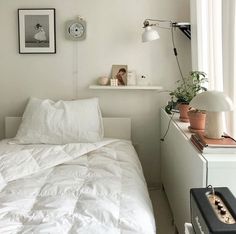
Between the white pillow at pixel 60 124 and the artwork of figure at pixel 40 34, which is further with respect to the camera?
the artwork of figure at pixel 40 34

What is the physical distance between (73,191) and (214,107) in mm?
863

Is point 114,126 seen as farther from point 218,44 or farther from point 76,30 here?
point 218,44

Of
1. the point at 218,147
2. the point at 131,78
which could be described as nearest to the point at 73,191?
the point at 218,147

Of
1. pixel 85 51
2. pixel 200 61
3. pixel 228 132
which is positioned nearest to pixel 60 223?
pixel 228 132

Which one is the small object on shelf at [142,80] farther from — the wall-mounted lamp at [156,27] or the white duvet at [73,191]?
the white duvet at [73,191]

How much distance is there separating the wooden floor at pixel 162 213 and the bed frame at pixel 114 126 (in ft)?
2.00

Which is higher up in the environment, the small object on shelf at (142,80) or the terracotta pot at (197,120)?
the small object on shelf at (142,80)

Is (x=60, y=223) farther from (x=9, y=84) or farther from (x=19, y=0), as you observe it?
(x=19, y=0)

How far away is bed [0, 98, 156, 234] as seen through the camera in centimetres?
129

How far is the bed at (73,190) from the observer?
4.25ft

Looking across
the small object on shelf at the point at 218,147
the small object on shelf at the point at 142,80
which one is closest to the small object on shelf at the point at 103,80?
the small object on shelf at the point at 142,80

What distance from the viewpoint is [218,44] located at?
196cm

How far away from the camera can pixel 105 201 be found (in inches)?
58.6

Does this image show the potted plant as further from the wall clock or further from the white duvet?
the wall clock
